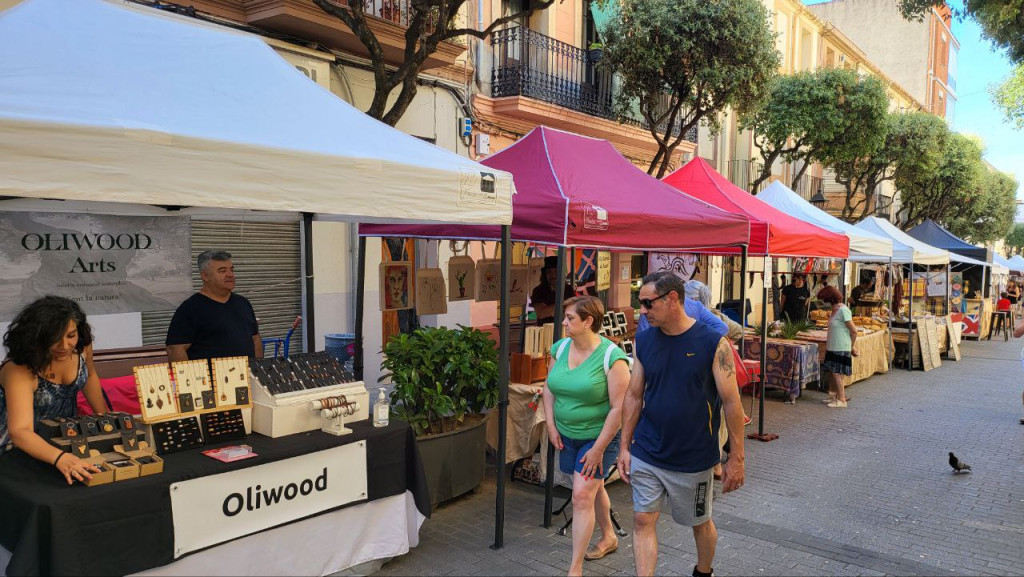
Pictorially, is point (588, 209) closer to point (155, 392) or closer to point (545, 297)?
point (545, 297)

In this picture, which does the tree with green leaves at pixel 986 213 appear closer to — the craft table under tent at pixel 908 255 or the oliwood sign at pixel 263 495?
the craft table under tent at pixel 908 255

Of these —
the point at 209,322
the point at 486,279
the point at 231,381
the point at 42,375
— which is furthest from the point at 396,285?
the point at 42,375

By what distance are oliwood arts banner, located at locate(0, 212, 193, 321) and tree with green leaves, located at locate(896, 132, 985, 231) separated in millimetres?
25016

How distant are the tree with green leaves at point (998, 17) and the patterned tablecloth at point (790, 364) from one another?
459 centimetres

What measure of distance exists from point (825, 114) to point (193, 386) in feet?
55.4

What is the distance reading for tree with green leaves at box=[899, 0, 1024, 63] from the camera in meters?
7.93

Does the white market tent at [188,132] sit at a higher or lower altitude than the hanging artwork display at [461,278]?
higher

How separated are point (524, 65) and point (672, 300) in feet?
32.5

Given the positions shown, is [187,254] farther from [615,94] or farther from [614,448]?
[615,94]

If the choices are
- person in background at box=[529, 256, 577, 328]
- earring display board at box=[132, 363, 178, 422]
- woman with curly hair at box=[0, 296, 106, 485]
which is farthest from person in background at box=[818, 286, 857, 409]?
woman with curly hair at box=[0, 296, 106, 485]

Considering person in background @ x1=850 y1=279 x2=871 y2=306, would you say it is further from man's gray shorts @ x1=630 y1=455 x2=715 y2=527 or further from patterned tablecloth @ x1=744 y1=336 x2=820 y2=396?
man's gray shorts @ x1=630 y1=455 x2=715 y2=527

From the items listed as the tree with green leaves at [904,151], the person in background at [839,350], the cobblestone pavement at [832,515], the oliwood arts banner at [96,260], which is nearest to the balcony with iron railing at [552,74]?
the person in background at [839,350]

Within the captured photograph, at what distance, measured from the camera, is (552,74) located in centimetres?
1320

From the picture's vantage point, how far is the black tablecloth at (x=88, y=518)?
2811mm
